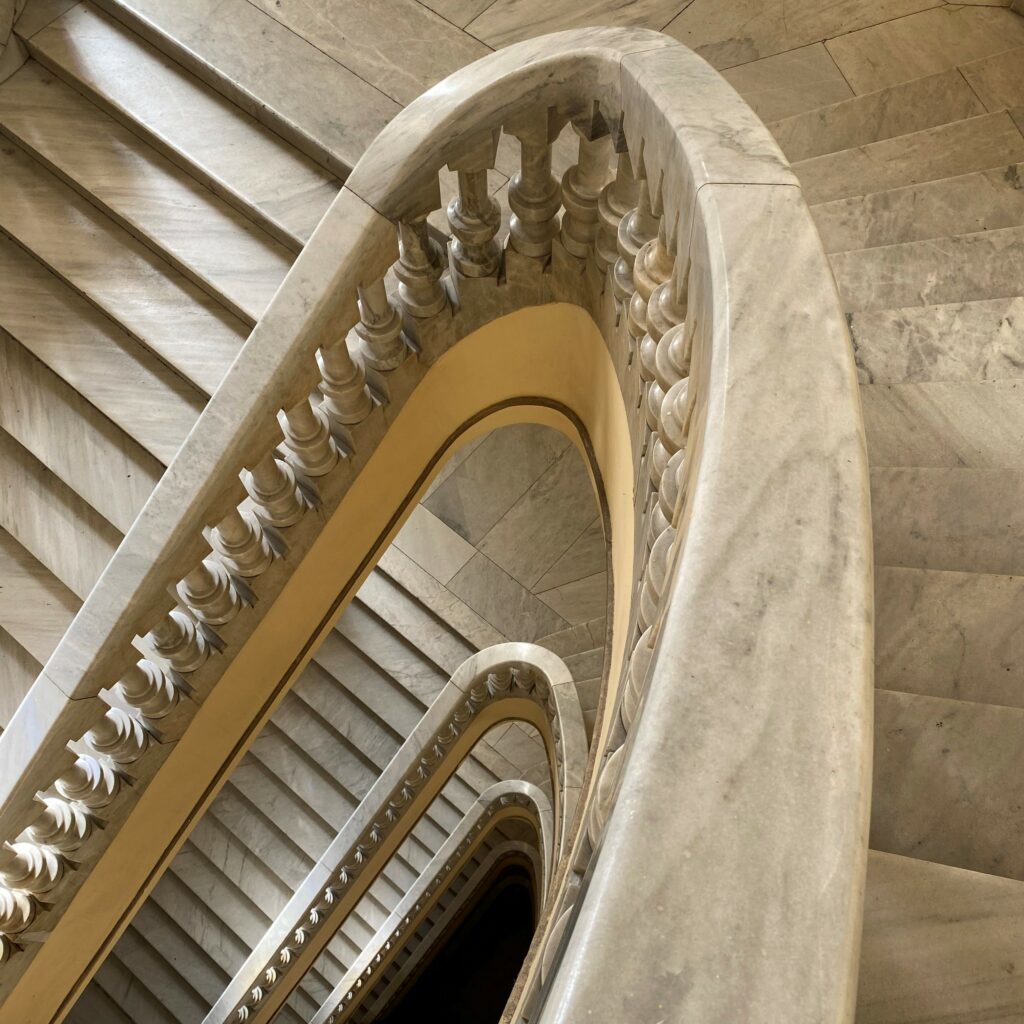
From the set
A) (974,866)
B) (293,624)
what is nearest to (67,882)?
(293,624)

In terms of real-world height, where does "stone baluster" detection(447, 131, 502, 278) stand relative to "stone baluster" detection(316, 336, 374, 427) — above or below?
above

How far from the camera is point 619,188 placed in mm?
2035

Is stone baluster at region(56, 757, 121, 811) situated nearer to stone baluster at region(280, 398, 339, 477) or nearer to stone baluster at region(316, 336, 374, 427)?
stone baluster at region(280, 398, 339, 477)

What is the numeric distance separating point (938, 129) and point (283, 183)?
89.9 inches

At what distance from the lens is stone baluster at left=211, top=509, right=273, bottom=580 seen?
275cm

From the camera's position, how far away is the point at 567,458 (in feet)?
15.7

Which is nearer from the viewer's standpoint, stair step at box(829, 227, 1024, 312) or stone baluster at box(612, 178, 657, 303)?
stone baluster at box(612, 178, 657, 303)

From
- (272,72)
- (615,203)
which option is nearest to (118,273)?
(272,72)

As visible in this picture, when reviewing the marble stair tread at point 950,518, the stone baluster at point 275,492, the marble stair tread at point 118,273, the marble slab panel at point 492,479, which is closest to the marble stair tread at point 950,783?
the marble stair tread at point 950,518

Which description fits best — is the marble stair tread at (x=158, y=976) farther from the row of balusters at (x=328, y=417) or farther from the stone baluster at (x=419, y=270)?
the stone baluster at (x=419, y=270)

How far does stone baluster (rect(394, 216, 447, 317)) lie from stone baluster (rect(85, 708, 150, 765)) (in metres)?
1.55

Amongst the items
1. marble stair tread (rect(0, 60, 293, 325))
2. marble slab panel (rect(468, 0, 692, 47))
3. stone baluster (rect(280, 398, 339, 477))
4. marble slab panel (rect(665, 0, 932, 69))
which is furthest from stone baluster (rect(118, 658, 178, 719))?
marble slab panel (rect(665, 0, 932, 69))

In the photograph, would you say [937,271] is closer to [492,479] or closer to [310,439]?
[310,439]

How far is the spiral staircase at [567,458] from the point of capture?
0.80 metres
